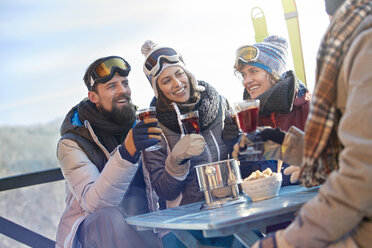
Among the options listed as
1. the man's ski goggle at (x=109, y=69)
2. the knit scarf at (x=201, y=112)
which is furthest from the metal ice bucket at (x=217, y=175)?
the man's ski goggle at (x=109, y=69)

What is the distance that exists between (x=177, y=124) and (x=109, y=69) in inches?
27.1

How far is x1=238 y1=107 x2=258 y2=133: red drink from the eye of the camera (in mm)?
2166

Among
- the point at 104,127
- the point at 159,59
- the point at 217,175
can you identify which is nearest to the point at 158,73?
the point at 159,59

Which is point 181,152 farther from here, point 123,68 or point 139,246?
point 123,68

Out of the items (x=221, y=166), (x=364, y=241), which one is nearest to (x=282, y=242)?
(x=364, y=241)

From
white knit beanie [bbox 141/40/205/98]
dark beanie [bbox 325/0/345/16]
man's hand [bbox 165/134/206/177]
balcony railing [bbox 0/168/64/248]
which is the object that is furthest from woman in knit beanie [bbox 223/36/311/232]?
balcony railing [bbox 0/168/64/248]

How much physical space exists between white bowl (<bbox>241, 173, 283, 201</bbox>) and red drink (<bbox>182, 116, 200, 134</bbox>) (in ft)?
1.72

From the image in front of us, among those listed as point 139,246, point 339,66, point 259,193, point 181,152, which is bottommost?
point 139,246

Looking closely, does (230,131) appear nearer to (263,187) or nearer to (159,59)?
(263,187)

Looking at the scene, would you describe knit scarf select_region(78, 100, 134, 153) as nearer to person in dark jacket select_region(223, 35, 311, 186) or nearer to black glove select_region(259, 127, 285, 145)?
person in dark jacket select_region(223, 35, 311, 186)

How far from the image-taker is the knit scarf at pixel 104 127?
3547 millimetres

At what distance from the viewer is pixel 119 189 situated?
308 cm

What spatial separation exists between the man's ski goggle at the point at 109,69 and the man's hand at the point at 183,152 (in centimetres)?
93

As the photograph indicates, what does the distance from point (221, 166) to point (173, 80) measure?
3.35 ft
